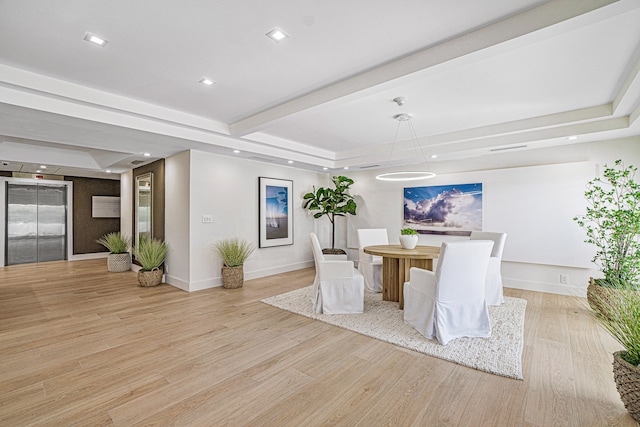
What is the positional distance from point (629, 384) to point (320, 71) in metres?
3.22

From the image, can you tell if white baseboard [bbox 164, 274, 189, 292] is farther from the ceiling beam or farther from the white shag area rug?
the ceiling beam

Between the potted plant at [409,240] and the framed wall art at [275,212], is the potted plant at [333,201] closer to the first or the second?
the framed wall art at [275,212]

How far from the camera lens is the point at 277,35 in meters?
2.21

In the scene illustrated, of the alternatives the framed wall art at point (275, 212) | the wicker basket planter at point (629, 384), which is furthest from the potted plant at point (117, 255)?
the wicker basket planter at point (629, 384)

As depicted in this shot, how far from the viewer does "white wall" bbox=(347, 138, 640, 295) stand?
452cm

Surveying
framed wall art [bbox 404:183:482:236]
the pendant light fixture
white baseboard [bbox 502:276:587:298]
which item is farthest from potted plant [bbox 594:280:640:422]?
Answer: framed wall art [bbox 404:183:482:236]

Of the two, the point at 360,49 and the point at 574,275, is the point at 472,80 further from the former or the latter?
the point at 574,275

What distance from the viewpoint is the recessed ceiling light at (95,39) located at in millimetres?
2209

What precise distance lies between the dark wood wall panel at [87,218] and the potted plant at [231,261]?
5.72 meters

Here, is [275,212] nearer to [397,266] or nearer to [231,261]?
[231,261]

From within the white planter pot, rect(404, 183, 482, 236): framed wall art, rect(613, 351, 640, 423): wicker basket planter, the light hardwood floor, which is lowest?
the light hardwood floor

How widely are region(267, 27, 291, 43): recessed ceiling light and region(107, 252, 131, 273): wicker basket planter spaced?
6.50 meters

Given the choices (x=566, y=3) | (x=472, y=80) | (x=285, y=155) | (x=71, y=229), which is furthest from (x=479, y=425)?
(x=71, y=229)

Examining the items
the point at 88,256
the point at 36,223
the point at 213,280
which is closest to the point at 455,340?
the point at 213,280
